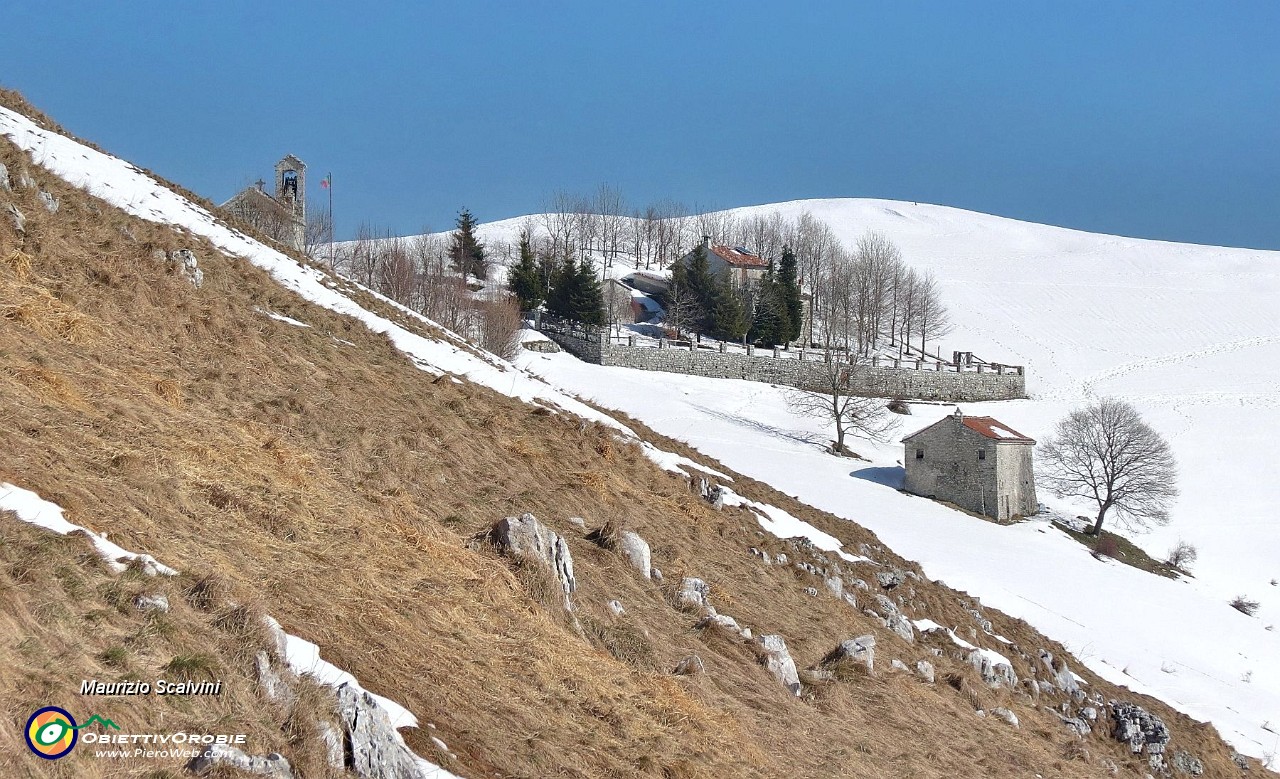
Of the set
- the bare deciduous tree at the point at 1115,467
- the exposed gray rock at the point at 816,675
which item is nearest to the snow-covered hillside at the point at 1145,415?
the bare deciduous tree at the point at 1115,467

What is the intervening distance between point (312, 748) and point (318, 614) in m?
1.70

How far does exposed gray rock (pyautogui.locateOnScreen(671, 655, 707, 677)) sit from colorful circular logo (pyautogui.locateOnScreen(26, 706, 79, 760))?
568cm

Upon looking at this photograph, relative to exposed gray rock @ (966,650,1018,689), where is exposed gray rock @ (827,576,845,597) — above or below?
above

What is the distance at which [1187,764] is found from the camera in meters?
16.6

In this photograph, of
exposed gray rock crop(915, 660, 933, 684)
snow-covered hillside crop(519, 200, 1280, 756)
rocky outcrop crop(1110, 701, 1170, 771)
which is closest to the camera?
exposed gray rock crop(915, 660, 933, 684)

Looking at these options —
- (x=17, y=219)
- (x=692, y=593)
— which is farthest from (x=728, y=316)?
(x=692, y=593)

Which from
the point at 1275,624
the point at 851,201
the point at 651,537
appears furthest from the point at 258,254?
the point at 851,201

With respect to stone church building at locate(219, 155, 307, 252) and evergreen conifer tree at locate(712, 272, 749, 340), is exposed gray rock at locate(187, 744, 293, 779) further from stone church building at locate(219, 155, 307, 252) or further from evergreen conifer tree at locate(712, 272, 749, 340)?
evergreen conifer tree at locate(712, 272, 749, 340)

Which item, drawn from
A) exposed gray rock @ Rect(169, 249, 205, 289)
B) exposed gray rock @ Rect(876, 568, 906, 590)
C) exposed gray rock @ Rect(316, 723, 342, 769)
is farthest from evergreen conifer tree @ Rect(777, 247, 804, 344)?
exposed gray rock @ Rect(316, 723, 342, 769)

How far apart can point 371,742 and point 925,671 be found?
9528 mm

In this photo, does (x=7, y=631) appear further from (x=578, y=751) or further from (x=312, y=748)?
(x=578, y=751)

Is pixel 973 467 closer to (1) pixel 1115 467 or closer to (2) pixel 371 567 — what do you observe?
(1) pixel 1115 467

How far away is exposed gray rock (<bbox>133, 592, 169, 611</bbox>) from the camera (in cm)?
620

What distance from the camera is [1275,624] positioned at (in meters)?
32.5
